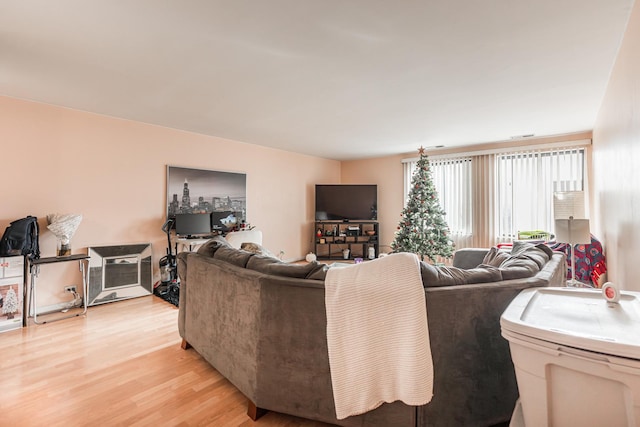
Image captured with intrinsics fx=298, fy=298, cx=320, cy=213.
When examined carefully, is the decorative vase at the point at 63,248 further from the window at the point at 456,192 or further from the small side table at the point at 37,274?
the window at the point at 456,192

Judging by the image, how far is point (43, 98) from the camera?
3.26 meters

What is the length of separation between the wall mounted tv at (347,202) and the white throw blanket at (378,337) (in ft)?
17.5

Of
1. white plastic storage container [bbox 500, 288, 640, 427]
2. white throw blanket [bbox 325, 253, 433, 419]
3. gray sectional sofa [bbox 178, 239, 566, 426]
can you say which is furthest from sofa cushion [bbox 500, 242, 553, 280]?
white throw blanket [bbox 325, 253, 433, 419]

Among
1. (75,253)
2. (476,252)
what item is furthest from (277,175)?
(476,252)

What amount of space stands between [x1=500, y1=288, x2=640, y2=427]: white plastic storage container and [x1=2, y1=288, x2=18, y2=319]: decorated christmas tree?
4.22 meters

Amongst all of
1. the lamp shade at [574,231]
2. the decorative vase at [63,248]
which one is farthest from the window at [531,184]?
the decorative vase at [63,248]

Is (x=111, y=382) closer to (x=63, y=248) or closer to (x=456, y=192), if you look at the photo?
(x=63, y=248)

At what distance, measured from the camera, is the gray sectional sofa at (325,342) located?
4.69 ft

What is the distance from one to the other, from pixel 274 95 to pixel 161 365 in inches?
105

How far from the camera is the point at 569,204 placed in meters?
3.46

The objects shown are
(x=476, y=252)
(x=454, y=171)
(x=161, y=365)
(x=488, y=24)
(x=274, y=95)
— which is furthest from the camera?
(x=454, y=171)

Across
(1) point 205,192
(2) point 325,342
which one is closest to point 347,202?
(1) point 205,192

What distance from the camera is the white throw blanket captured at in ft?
4.34

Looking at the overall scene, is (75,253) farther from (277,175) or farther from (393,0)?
(393,0)
